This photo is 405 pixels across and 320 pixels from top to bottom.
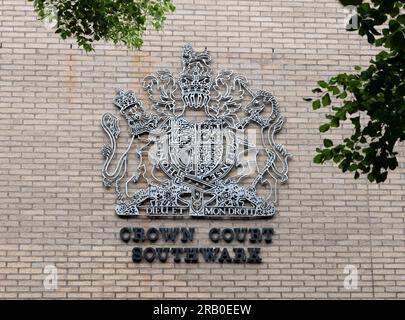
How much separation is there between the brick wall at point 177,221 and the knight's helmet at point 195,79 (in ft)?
0.35

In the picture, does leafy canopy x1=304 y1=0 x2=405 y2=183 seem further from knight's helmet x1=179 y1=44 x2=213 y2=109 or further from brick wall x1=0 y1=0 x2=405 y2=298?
knight's helmet x1=179 y1=44 x2=213 y2=109

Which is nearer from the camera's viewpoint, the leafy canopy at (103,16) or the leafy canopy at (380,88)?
the leafy canopy at (380,88)

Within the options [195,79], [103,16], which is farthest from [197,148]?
[103,16]

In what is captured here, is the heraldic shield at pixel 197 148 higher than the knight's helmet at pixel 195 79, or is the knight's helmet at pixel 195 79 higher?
Result: the knight's helmet at pixel 195 79

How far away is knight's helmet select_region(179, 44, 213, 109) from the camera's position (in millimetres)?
11250

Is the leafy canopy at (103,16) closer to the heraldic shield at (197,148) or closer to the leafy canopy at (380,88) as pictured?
the heraldic shield at (197,148)

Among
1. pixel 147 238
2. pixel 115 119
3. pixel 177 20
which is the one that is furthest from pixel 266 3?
pixel 147 238

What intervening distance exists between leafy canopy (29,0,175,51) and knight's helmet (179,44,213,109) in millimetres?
1548

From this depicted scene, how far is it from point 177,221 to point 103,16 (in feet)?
8.85

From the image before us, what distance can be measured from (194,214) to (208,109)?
1121mm

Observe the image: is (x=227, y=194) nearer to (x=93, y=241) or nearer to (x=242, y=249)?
(x=242, y=249)

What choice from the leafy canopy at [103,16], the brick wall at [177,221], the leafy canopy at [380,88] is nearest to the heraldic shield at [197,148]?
the brick wall at [177,221]

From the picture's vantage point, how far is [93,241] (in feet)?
35.8

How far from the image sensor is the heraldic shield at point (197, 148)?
11031 millimetres
